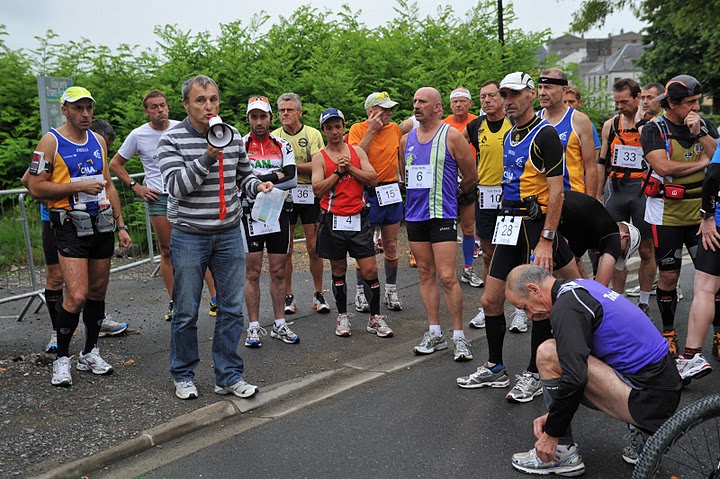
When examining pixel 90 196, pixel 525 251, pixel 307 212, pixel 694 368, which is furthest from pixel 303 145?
pixel 694 368

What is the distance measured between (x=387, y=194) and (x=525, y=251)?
240cm

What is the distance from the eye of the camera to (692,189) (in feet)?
19.4

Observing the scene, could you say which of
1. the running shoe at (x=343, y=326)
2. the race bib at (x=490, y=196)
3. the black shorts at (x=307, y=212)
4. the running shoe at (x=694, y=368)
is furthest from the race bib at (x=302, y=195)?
the running shoe at (x=694, y=368)

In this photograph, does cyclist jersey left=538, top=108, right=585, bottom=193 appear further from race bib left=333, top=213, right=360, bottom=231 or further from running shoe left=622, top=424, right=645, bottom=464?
running shoe left=622, top=424, right=645, bottom=464

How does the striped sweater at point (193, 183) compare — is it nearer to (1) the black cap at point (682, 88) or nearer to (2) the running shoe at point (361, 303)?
(2) the running shoe at point (361, 303)

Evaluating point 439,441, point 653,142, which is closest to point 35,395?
point 439,441

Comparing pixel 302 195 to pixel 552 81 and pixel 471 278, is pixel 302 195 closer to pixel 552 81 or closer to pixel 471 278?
pixel 471 278

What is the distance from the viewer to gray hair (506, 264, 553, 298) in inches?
156

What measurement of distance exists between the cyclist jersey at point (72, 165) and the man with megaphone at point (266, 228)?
129cm

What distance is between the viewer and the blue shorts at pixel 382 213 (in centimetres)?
762

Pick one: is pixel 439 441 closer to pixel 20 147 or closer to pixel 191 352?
pixel 191 352

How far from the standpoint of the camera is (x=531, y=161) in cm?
519

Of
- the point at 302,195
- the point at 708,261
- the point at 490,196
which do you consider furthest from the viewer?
the point at 302,195

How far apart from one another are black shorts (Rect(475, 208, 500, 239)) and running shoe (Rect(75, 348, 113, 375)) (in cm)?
374
